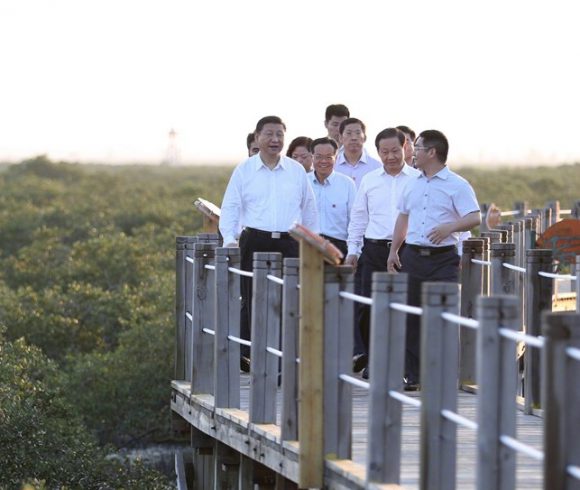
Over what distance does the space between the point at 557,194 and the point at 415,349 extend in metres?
62.7

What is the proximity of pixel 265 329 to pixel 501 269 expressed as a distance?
2.02m

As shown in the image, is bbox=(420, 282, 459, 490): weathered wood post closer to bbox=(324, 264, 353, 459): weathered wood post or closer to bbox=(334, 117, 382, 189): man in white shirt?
bbox=(324, 264, 353, 459): weathered wood post

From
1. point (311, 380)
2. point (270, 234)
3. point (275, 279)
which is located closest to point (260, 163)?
point (270, 234)

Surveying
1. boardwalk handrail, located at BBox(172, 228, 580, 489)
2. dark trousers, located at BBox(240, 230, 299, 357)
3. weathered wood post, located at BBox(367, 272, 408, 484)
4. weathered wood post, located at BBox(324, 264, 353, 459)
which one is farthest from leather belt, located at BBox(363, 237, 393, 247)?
weathered wood post, located at BBox(367, 272, 408, 484)

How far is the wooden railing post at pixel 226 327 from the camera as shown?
35.4 ft

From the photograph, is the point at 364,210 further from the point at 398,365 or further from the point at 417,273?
the point at 398,365

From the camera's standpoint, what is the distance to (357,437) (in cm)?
955

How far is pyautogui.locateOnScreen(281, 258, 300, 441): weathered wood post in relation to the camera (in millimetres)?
9102

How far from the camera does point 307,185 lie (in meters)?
12.0

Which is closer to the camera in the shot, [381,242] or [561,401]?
[561,401]

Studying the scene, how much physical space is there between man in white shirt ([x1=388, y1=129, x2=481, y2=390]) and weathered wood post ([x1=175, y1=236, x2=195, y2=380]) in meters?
2.21

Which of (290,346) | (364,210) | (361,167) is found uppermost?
(361,167)

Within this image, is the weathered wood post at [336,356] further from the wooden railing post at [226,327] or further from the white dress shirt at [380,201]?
the white dress shirt at [380,201]

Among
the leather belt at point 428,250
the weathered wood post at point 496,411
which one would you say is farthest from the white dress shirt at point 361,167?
the weathered wood post at point 496,411
